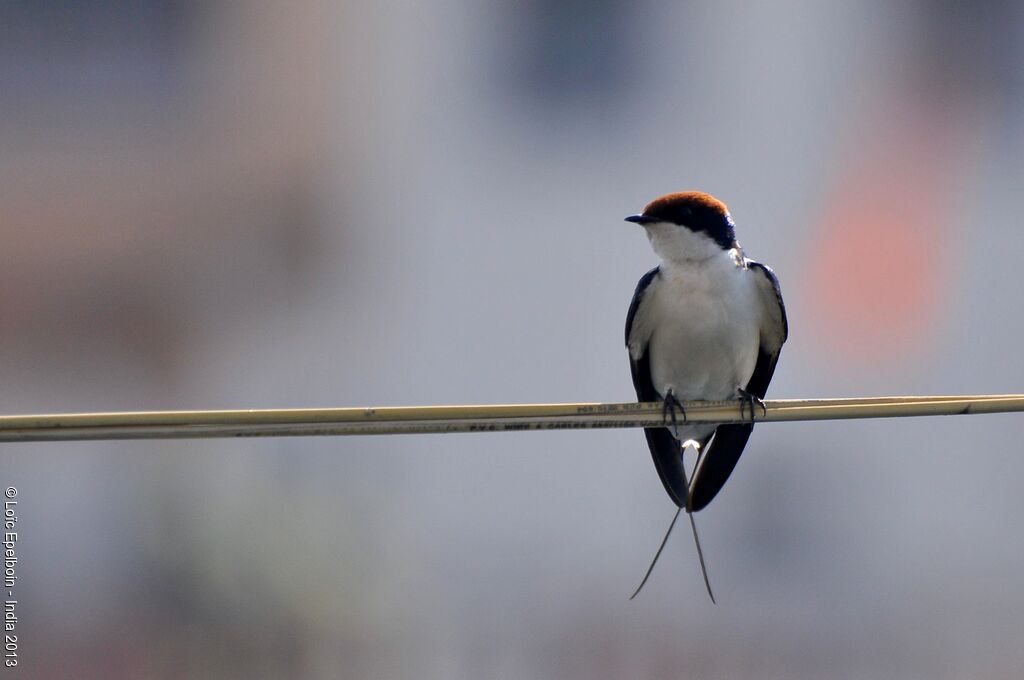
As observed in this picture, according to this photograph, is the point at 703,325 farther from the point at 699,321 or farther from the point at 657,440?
the point at 657,440

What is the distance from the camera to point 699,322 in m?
3.45

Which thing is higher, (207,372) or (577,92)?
(577,92)

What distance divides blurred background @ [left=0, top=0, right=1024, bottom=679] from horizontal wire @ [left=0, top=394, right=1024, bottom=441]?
584cm

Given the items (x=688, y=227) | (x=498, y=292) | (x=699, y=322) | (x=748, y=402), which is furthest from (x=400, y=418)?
(x=498, y=292)

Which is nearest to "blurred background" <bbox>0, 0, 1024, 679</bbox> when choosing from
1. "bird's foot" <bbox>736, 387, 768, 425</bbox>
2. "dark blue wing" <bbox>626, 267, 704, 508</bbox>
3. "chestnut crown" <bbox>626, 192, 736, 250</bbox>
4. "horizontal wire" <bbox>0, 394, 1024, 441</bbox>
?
"dark blue wing" <bbox>626, 267, 704, 508</bbox>

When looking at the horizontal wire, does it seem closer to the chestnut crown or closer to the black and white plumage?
the black and white plumage

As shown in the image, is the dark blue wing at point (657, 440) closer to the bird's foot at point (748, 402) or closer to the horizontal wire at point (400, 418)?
the bird's foot at point (748, 402)

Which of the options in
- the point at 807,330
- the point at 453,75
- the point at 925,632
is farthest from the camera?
the point at 453,75

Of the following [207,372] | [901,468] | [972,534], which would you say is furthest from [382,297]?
[972,534]

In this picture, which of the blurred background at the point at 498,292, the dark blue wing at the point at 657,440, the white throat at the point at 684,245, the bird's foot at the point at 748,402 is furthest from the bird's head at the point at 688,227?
the blurred background at the point at 498,292

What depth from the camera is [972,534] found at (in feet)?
30.2

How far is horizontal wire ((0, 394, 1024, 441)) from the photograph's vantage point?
6.76 ft

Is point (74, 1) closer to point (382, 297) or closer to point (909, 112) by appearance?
point (382, 297)

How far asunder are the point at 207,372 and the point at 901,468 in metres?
4.57
